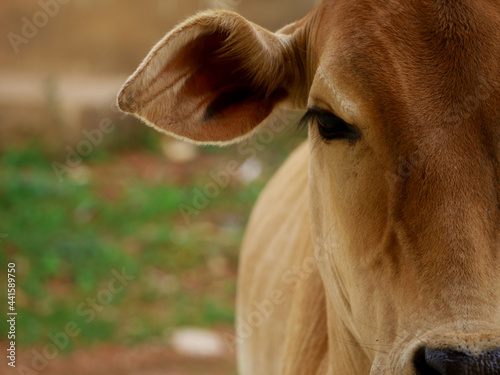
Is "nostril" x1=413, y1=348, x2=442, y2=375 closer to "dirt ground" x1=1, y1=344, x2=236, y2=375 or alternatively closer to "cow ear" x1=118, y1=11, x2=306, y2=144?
"cow ear" x1=118, y1=11, x2=306, y2=144

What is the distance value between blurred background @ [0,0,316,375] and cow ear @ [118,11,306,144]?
4252 mm

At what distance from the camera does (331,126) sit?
2439 millimetres

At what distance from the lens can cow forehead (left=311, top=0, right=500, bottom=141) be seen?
211 cm

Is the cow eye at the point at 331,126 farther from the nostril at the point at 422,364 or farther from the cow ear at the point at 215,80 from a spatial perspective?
the nostril at the point at 422,364

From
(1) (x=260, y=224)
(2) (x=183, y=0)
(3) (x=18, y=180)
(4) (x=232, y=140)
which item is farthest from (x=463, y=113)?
(2) (x=183, y=0)

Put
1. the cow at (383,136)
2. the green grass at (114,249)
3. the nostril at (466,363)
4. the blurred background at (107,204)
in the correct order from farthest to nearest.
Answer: the green grass at (114,249), the blurred background at (107,204), the cow at (383,136), the nostril at (466,363)

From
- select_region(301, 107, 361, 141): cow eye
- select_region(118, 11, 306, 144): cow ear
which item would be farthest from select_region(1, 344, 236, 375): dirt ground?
select_region(301, 107, 361, 141): cow eye

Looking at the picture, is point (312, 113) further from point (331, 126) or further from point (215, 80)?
point (215, 80)

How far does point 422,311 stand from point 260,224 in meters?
3.12

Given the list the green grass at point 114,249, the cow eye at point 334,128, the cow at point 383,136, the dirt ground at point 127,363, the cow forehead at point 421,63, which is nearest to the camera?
the cow at point 383,136

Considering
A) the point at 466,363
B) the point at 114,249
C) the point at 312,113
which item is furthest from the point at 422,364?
the point at 114,249

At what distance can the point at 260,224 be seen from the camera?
5.06 m

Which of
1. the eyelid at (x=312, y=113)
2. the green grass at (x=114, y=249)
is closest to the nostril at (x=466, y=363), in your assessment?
the eyelid at (x=312, y=113)

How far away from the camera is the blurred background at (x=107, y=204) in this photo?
23.1ft
